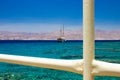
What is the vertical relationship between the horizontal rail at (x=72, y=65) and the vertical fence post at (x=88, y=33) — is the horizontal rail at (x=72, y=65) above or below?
below

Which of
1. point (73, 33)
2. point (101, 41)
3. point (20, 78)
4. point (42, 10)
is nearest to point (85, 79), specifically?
point (20, 78)

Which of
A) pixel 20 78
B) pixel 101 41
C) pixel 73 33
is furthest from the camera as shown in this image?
pixel 101 41

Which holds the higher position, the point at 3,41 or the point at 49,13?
the point at 49,13

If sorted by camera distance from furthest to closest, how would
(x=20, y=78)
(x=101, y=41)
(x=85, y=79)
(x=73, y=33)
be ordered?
(x=101, y=41) → (x=73, y=33) → (x=20, y=78) → (x=85, y=79)

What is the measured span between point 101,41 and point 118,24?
3.91 m

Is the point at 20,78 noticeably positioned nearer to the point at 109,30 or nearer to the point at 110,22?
the point at 109,30

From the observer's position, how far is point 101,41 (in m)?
29.4

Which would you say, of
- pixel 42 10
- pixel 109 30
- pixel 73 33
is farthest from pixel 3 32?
pixel 109 30

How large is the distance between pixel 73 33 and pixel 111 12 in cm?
484

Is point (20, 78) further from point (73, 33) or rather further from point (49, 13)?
point (49, 13)

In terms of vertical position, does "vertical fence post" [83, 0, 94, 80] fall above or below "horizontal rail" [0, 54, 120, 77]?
above

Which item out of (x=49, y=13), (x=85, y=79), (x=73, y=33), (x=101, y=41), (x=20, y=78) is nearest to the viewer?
(x=85, y=79)

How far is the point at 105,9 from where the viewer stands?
25953 mm

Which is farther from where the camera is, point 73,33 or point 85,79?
point 73,33
